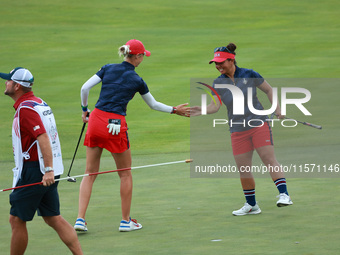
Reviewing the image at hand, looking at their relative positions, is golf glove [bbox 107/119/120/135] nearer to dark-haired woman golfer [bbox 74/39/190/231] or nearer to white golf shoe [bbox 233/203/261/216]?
dark-haired woman golfer [bbox 74/39/190/231]

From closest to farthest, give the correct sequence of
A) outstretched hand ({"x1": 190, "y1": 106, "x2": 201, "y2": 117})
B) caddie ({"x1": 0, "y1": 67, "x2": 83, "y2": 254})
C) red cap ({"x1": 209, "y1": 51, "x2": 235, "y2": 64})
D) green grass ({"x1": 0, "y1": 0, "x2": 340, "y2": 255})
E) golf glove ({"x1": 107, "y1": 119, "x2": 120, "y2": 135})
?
caddie ({"x1": 0, "y1": 67, "x2": 83, "y2": 254}) → green grass ({"x1": 0, "y1": 0, "x2": 340, "y2": 255}) → golf glove ({"x1": 107, "y1": 119, "x2": 120, "y2": 135}) → red cap ({"x1": 209, "y1": 51, "x2": 235, "y2": 64}) → outstretched hand ({"x1": 190, "y1": 106, "x2": 201, "y2": 117})

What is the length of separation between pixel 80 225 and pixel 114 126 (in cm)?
112

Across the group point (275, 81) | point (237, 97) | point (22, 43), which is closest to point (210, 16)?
point (22, 43)

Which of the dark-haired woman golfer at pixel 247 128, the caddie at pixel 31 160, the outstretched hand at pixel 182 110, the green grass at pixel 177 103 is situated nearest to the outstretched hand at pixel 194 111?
the outstretched hand at pixel 182 110

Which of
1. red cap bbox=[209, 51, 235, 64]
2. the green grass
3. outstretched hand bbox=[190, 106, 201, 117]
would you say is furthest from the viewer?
outstretched hand bbox=[190, 106, 201, 117]

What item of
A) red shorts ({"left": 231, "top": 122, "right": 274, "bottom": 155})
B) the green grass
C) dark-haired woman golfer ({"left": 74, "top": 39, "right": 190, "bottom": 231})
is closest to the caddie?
the green grass

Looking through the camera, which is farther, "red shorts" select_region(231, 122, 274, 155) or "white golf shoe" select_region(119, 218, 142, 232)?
"red shorts" select_region(231, 122, 274, 155)

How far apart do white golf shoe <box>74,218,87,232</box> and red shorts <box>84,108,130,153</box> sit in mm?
818

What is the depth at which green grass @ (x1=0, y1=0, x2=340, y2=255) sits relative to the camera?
7.56 metres

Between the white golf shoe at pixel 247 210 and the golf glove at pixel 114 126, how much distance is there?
1728 mm

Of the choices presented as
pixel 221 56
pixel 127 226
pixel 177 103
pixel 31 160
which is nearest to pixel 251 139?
pixel 221 56

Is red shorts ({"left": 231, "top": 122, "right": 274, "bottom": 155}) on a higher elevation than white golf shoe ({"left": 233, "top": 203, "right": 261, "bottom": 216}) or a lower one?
higher

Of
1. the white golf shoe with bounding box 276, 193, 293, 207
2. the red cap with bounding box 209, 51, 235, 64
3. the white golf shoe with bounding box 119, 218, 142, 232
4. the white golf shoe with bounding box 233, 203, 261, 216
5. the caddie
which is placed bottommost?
the white golf shoe with bounding box 119, 218, 142, 232

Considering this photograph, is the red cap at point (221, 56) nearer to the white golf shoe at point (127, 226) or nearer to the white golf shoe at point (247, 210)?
the white golf shoe at point (247, 210)
